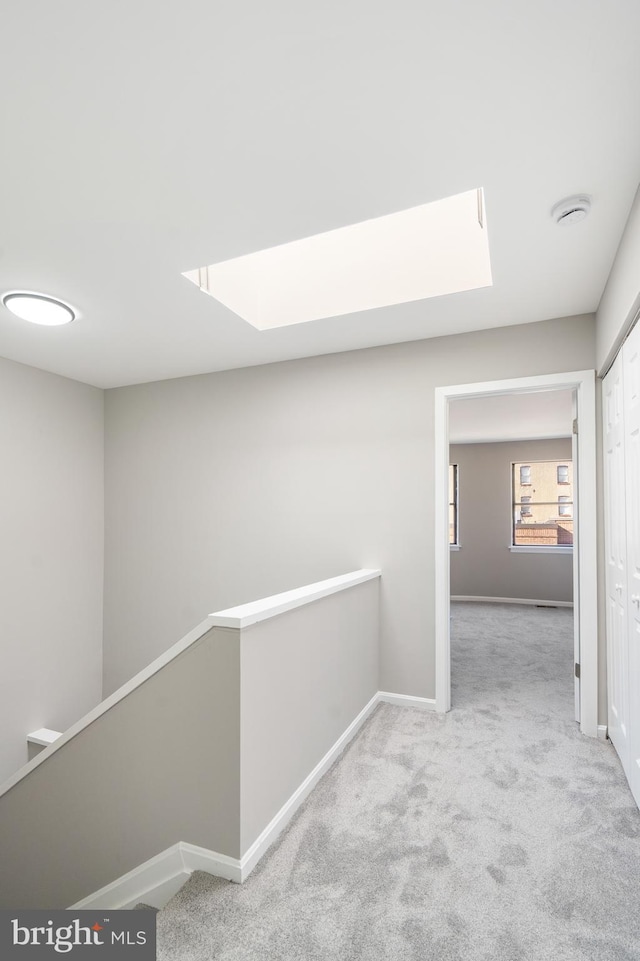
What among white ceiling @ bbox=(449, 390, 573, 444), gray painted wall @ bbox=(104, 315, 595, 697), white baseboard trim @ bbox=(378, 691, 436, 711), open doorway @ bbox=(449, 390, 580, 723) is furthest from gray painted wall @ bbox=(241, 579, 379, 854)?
open doorway @ bbox=(449, 390, 580, 723)

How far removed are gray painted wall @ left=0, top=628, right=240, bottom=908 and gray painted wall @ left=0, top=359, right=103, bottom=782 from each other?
1.59 m

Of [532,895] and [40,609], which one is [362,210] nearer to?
[532,895]

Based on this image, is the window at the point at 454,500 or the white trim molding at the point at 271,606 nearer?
the white trim molding at the point at 271,606

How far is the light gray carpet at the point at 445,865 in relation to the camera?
4.70ft

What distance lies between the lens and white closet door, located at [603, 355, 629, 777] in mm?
2273

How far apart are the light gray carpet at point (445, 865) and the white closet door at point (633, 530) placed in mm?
285

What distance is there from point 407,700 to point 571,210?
2.86 metres

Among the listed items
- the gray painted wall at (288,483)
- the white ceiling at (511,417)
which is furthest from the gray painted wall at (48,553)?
the white ceiling at (511,417)

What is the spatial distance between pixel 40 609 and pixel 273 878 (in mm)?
3006

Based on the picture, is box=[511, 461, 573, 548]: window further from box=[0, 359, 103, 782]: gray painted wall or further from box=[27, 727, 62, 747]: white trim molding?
box=[27, 727, 62, 747]: white trim molding

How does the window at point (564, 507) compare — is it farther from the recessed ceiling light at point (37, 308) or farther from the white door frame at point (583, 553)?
the recessed ceiling light at point (37, 308)

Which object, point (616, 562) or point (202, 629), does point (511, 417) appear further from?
point (202, 629)

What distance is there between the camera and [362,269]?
117 inches

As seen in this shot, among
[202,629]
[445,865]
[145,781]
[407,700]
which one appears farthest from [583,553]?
[145,781]
